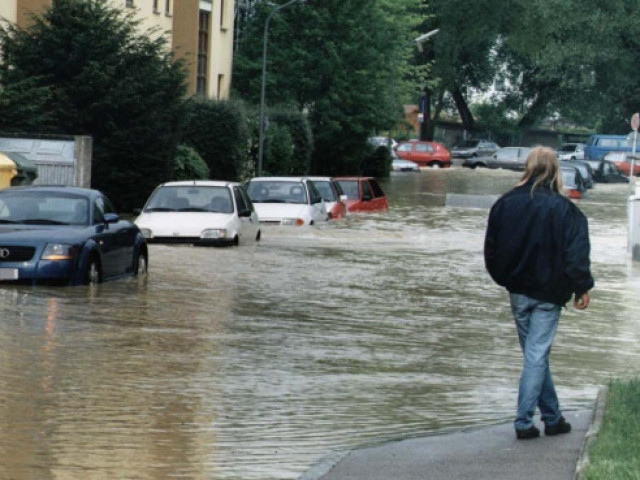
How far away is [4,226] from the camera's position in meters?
19.9

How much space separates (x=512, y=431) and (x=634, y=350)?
624 centimetres

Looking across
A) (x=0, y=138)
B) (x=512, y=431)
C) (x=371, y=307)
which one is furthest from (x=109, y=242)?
(x=0, y=138)

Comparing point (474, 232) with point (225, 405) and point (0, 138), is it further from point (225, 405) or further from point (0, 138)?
point (225, 405)

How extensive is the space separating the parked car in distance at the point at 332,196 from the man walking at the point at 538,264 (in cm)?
3010

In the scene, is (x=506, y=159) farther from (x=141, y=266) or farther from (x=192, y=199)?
(x=141, y=266)

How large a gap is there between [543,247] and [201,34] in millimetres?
50583

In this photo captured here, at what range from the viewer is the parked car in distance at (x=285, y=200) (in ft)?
116

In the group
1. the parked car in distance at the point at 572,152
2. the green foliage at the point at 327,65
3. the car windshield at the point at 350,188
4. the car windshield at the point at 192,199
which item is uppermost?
the green foliage at the point at 327,65

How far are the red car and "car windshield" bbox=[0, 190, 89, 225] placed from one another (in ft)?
227

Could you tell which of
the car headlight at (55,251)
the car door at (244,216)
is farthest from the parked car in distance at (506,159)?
the car headlight at (55,251)

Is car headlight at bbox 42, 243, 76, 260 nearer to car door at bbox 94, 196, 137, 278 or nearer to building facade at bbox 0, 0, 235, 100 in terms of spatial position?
car door at bbox 94, 196, 137, 278

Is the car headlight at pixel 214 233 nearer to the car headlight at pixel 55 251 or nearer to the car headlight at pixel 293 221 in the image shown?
the car headlight at pixel 293 221

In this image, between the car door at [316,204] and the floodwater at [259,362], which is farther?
the car door at [316,204]

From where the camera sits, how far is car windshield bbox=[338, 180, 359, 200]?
45.3 m
